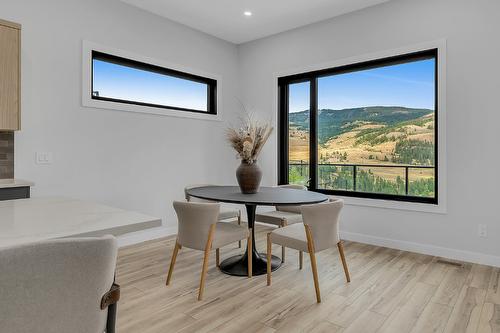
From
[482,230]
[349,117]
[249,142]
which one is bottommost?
[482,230]

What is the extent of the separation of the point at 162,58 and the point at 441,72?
127 inches

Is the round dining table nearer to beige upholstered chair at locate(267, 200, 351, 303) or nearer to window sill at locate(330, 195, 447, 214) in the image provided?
beige upholstered chair at locate(267, 200, 351, 303)

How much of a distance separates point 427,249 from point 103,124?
12.4 feet

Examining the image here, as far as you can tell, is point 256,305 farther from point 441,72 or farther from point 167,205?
point 441,72

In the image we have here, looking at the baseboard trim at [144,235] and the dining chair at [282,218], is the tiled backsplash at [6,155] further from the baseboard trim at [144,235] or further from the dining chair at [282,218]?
the dining chair at [282,218]

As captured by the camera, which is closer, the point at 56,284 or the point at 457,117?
the point at 56,284

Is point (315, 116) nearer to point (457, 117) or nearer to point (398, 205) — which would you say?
point (398, 205)

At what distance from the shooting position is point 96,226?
3.73ft

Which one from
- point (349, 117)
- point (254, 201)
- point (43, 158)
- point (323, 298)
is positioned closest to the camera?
point (323, 298)

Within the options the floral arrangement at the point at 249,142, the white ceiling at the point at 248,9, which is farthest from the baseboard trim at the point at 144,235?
the white ceiling at the point at 248,9

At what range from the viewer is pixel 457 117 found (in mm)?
3242

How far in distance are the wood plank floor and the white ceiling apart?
2.86 m

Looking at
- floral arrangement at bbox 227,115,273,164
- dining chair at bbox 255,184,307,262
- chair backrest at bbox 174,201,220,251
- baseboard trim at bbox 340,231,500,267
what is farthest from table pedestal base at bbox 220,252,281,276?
baseboard trim at bbox 340,231,500,267

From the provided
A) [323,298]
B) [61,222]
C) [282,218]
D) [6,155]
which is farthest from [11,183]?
[323,298]
